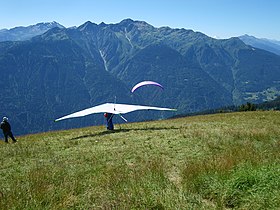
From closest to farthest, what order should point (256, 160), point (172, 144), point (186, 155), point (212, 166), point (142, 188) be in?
point (142, 188)
point (212, 166)
point (256, 160)
point (186, 155)
point (172, 144)

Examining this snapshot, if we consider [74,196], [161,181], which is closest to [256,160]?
[161,181]

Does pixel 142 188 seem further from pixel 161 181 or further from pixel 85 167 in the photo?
pixel 85 167

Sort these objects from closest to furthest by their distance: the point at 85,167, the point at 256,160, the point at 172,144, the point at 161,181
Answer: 1. the point at 161,181
2. the point at 256,160
3. the point at 85,167
4. the point at 172,144

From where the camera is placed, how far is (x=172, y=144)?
1916 centimetres

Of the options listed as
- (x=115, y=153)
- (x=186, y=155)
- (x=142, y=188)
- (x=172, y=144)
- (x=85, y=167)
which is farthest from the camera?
(x=172, y=144)

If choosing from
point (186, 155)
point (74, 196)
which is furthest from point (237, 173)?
point (186, 155)

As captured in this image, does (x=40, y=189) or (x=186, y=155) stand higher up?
(x=40, y=189)

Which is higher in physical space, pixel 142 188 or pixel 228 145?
pixel 142 188

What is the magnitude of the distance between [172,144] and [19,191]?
37.5 feet

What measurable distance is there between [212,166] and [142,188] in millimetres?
2897

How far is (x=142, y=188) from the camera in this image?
871 cm

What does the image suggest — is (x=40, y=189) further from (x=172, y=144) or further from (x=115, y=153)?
(x=172, y=144)

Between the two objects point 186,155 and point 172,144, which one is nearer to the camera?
point 186,155

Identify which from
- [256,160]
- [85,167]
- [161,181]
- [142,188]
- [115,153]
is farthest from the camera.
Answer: [115,153]
